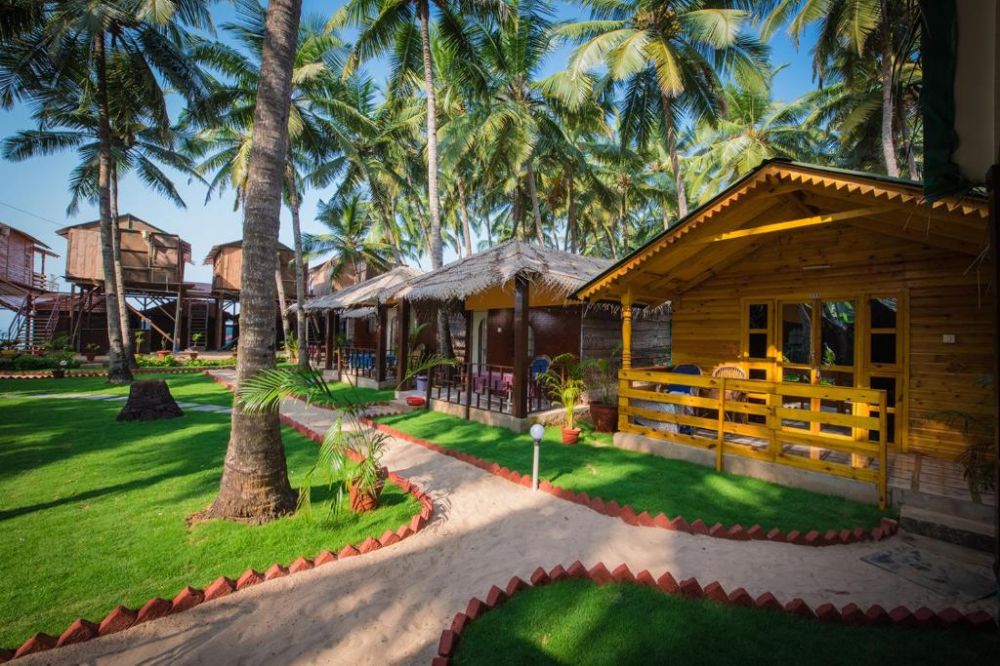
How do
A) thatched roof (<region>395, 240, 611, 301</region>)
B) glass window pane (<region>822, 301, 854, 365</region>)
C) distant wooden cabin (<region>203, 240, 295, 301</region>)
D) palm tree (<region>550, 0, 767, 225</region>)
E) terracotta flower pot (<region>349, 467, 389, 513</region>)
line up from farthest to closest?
distant wooden cabin (<region>203, 240, 295, 301</region>) → glass window pane (<region>822, 301, 854, 365</region>) → palm tree (<region>550, 0, 767, 225</region>) → thatched roof (<region>395, 240, 611, 301</region>) → terracotta flower pot (<region>349, 467, 389, 513</region>)

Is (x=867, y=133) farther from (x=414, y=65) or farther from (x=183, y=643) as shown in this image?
(x=183, y=643)

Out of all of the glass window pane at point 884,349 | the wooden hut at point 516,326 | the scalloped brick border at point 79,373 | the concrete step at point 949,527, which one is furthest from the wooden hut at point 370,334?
the glass window pane at point 884,349

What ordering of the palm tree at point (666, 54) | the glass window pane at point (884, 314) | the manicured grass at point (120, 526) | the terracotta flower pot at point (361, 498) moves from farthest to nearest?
the palm tree at point (666, 54)
the glass window pane at point (884, 314)
the terracotta flower pot at point (361, 498)
the manicured grass at point (120, 526)

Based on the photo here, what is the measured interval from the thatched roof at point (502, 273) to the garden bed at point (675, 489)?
3.15m

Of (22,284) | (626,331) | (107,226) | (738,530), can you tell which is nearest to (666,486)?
(738,530)

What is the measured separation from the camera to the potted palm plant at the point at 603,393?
327 inches

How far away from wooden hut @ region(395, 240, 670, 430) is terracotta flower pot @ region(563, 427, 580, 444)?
1085 mm

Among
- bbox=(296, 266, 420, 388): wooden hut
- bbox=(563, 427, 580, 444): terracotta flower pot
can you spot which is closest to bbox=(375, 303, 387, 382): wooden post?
bbox=(296, 266, 420, 388): wooden hut

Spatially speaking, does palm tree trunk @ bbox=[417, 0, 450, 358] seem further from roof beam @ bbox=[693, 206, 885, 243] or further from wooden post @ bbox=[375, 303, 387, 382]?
roof beam @ bbox=[693, 206, 885, 243]

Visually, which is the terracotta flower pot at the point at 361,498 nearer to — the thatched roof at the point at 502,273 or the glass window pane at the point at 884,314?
the thatched roof at the point at 502,273

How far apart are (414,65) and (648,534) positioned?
54.4 ft

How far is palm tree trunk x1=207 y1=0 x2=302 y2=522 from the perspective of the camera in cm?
455

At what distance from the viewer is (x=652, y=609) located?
9.85 feet

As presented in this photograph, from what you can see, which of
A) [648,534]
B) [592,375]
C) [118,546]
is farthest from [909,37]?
[592,375]
